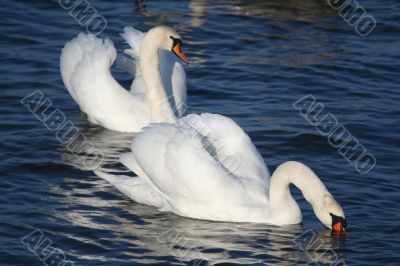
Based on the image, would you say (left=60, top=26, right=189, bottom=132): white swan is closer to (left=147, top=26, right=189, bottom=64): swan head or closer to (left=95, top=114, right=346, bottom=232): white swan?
(left=147, top=26, right=189, bottom=64): swan head

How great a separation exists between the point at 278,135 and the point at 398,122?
5.21ft

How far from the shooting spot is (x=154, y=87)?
1359cm

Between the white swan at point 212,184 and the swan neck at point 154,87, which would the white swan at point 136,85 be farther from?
the white swan at point 212,184

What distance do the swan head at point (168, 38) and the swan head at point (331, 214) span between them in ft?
11.1

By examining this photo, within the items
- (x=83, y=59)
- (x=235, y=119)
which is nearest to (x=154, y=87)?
(x=83, y=59)

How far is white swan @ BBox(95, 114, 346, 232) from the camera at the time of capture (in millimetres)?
10664

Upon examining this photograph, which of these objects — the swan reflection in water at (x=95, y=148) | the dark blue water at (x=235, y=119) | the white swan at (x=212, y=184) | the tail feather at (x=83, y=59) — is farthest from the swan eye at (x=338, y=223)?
the tail feather at (x=83, y=59)

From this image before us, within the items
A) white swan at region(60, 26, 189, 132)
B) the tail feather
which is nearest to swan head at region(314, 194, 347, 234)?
white swan at region(60, 26, 189, 132)

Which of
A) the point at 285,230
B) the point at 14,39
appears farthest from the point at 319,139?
the point at 14,39

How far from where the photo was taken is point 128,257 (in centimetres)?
996

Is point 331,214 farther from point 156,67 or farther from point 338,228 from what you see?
point 156,67

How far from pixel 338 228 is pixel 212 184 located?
3.99 feet

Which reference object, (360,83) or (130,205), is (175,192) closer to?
(130,205)

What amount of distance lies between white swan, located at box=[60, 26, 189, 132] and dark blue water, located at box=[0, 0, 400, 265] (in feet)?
0.91
